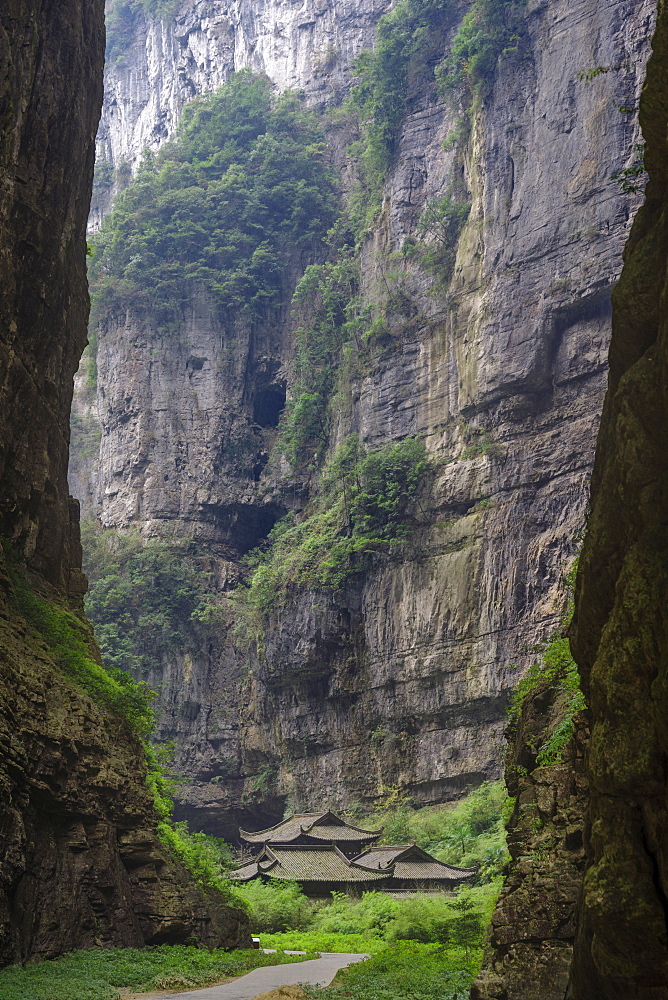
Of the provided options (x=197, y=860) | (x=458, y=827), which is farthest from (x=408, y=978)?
(x=458, y=827)

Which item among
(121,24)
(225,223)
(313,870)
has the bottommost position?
(313,870)

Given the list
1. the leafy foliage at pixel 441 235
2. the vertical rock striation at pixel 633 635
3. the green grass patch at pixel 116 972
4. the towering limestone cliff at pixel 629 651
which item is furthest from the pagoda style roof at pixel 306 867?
the vertical rock striation at pixel 633 635

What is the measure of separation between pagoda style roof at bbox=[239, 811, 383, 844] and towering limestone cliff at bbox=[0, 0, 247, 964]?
18373 millimetres

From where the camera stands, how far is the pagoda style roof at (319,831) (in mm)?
38812

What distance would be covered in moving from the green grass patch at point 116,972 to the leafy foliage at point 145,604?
109 ft

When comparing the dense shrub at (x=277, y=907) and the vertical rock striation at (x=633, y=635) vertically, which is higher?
the vertical rock striation at (x=633, y=635)

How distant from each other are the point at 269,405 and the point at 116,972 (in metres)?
48.0

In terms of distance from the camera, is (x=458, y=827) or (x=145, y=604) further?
(x=145, y=604)

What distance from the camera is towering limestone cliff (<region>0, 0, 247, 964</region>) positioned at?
14.3 m

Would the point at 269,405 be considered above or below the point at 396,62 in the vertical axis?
below

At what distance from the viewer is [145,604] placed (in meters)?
51.9

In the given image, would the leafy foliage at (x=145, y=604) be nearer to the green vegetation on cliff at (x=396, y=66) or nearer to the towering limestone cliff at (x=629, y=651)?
the green vegetation on cliff at (x=396, y=66)

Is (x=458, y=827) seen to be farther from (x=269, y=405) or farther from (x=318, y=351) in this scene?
(x=269, y=405)

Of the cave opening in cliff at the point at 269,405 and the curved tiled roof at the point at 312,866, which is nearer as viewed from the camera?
the curved tiled roof at the point at 312,866
